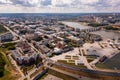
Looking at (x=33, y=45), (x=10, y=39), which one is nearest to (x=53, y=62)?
(x=33, y=45)

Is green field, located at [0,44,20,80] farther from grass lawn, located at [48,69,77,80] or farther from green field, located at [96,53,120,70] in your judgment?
green field, located at [96,53,120,70]

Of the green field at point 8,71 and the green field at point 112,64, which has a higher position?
the green field at point 8,71

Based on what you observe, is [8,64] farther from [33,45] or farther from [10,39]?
[10,39]

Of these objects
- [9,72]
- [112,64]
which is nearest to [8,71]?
[9,72]

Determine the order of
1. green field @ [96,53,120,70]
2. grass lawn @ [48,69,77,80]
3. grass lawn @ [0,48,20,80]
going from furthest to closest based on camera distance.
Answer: green field @ [96,53,120,70] → grass lawn @ [48,69,77,80] → grass lawn @ [0,48,20,80]

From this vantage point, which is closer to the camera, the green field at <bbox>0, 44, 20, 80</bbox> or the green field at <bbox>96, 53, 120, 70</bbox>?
the green field at <bbox>0, 44, 20, 80</bbox>

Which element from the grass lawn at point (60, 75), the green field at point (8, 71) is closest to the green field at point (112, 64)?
the grass lawn at point (60, 75)

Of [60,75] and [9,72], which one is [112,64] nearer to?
[60,75]

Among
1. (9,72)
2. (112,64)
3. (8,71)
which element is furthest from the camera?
(112,64)

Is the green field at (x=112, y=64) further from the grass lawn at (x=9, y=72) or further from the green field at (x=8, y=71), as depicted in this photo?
the grass lawn at (x=9, y=72)

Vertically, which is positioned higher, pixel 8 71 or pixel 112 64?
pixel 8 71

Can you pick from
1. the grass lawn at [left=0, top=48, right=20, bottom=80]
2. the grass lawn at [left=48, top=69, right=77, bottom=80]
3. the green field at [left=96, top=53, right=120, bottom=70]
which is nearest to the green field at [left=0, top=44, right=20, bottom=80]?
the grass lawn at [left=0, top=48, right=20, bottom=80]

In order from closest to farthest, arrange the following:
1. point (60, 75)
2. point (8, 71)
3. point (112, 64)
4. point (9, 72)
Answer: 1. point (60, 75)
2. point (9, 72)
3. point (8, 71)
4. point (112, 64)
